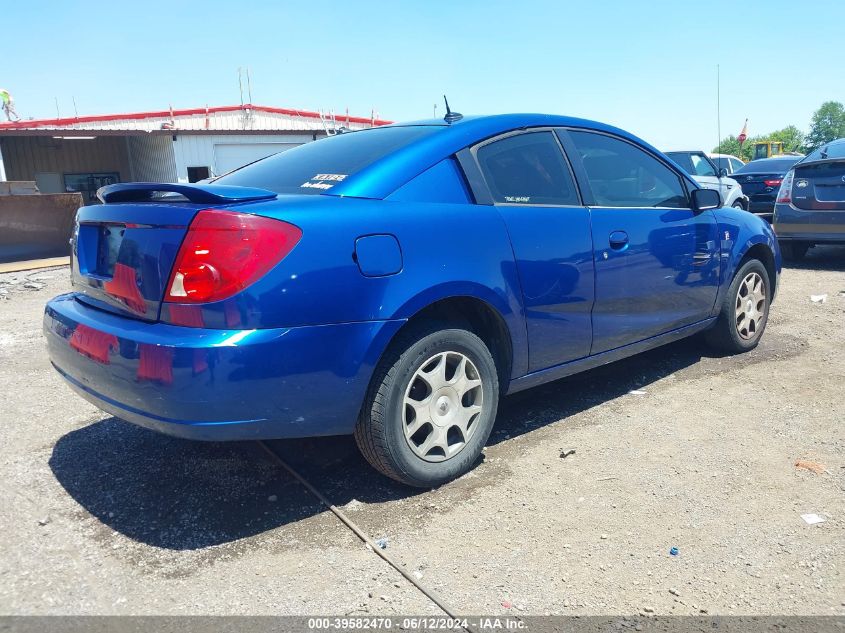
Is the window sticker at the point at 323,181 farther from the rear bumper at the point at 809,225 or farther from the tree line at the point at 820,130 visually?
the tree line at the point at 820,130

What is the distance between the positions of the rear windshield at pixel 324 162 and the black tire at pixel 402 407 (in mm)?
777

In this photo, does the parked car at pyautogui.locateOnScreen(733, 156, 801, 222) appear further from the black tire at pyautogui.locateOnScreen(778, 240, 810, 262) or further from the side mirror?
the side mirror

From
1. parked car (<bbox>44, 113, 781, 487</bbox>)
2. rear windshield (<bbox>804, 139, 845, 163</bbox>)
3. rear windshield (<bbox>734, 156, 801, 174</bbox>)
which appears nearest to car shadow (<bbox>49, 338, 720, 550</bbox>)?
parked car (<bbox>44, 113, 781, 487</bbox>)

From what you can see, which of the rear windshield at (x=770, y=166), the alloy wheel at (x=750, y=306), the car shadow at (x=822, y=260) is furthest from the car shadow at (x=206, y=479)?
the rear windshield at (x=770, y=166)

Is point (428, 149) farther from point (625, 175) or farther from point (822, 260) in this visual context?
point (822, 260)

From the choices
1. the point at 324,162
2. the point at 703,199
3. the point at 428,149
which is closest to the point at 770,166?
the point at 703,199

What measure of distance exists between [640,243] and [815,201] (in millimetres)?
6002

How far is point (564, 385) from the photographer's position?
459cm

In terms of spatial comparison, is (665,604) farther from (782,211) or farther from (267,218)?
(782,211)

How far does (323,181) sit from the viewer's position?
309 centimetres

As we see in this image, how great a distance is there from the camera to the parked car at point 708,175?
1199 centimetres

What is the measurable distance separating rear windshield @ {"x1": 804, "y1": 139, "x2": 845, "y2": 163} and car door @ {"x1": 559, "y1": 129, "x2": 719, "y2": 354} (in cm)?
540

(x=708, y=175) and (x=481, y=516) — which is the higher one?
(x=708, y=175)

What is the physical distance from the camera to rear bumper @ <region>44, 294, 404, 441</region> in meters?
2.47
